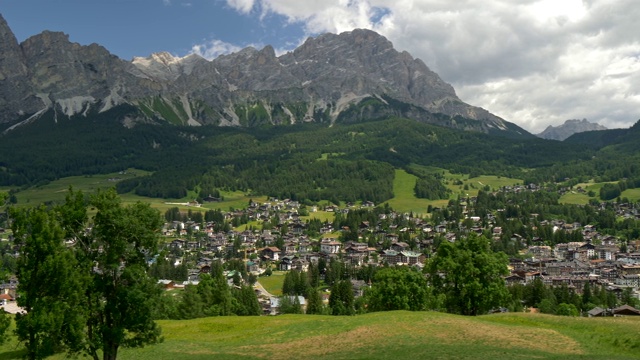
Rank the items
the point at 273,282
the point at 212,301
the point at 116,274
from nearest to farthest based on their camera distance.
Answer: the point at 116,274, the point at 212,301, the point at 273,282

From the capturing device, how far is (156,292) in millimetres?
34219

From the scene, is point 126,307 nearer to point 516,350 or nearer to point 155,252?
point 155,252

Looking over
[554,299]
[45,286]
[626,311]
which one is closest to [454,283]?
[626,311]

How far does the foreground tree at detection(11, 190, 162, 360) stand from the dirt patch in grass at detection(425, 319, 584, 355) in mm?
24475

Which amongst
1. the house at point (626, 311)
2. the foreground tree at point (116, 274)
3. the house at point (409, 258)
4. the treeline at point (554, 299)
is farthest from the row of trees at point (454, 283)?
the house at point (409, 258)

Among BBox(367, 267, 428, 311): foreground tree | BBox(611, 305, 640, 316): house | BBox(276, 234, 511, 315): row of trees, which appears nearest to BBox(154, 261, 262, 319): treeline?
BBox(276, 234, 511, 315): row of trees

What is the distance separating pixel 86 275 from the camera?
31.7 metres

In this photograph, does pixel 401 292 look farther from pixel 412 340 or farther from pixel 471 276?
pixel 412 340

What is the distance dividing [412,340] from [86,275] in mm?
25480

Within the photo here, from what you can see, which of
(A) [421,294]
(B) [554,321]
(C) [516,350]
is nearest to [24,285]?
(C) [516,350]

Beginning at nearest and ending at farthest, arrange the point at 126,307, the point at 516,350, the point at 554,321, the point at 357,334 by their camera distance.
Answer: the point at 126,307 < the point at 516,350 < the point at 357,334 < the point at 554,321

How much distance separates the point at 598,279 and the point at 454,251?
120 meters

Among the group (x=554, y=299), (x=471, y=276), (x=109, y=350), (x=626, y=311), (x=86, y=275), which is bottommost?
(x=554, y=299)

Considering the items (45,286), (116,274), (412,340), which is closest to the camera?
(45,286)
